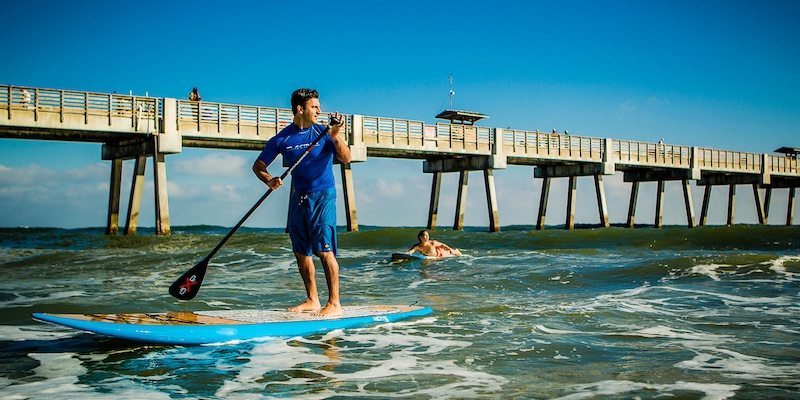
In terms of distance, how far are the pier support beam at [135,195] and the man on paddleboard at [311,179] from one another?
2147 centimetres

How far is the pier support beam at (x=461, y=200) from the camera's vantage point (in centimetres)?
3669

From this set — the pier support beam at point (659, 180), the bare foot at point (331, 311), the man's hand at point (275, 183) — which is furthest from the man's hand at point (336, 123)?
the pier support beam at point (659, 180)

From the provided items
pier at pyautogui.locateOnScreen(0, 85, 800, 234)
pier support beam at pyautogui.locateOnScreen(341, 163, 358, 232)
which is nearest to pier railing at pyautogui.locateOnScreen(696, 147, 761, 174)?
pier at pyautogui.locateOnScreen(0, 85, 800, 234)

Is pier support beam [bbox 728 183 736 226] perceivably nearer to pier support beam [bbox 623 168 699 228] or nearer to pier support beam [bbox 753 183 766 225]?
pier support beam [bbox 753 183 766 225]

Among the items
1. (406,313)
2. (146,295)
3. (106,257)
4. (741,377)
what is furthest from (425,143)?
(741,377)

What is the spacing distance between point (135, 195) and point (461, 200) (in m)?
16.6

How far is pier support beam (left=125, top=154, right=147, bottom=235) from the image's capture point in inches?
1061

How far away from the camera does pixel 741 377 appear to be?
5.12 metres

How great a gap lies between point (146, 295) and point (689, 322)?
24.7 feet

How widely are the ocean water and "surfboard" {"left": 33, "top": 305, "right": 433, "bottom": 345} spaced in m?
0.10

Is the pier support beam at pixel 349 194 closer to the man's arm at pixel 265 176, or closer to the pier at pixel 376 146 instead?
the pier at pixel 376 146

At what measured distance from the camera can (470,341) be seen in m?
6.58

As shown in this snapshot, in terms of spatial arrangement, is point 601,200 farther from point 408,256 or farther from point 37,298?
point 37,298

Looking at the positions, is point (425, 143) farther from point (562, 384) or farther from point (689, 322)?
point (562, 384)
